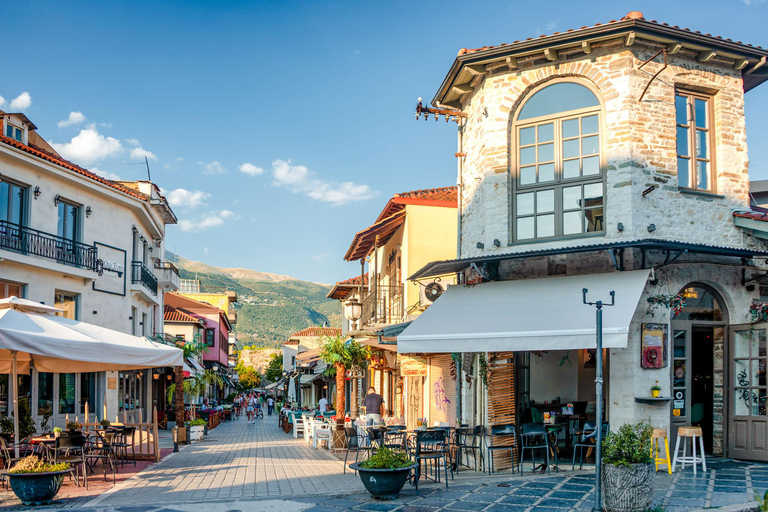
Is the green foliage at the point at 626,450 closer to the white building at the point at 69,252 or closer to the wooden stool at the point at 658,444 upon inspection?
the wooden stool at the point at 658,444

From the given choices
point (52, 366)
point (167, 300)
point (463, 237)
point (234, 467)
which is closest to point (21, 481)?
point (52, 366)

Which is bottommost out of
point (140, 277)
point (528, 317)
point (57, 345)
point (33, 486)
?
point (33, 486)

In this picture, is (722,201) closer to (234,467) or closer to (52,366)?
(234,467)

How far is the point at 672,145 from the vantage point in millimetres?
12227

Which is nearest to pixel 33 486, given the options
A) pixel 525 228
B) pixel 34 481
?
pixel 34 481

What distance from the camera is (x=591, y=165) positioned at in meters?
12.4

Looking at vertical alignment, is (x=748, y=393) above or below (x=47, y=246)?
below

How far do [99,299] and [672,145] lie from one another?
660 inches

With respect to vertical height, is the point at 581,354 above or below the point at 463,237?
below

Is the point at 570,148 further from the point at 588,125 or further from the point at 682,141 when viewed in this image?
the point at 682,141

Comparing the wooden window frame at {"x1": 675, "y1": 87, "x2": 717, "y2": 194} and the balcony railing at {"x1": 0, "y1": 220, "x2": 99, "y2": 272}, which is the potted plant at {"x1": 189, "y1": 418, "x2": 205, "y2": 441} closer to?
the balcony railing at {"x1": 0, "y1": 220, "x2": 99, "y2": 272}

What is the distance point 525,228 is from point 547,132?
1.82m

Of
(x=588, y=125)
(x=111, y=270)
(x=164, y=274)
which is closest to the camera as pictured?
(x=588, y=125)

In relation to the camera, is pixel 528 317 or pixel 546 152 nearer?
pixel 528 317
